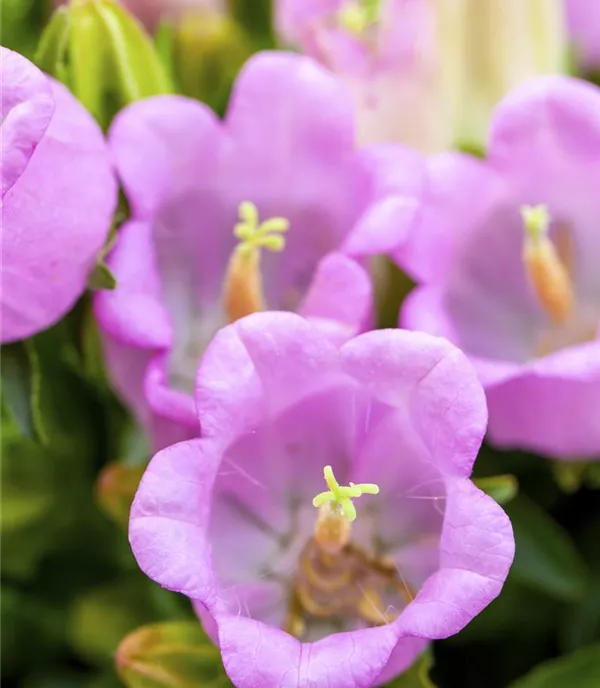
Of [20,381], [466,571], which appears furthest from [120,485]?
[466,571]

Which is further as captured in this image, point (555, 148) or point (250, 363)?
point (555, 148)

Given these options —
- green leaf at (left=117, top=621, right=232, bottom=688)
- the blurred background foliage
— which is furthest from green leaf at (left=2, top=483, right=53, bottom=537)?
green leaf at (left=117, top=621, right=232, bottom=688)

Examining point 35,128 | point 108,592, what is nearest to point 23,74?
point 35,128

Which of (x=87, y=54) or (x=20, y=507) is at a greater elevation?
(x=87, y=54)

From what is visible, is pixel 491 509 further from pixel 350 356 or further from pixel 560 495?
pixel 560 495

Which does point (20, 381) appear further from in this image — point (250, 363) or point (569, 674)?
point (569, 674)

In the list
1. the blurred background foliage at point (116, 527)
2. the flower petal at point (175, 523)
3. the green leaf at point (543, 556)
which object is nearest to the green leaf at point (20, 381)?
the blurred background foliage at point (116, 527)

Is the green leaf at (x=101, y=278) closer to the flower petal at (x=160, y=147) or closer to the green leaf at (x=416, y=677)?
the flower petal at (x=160, y=147)
